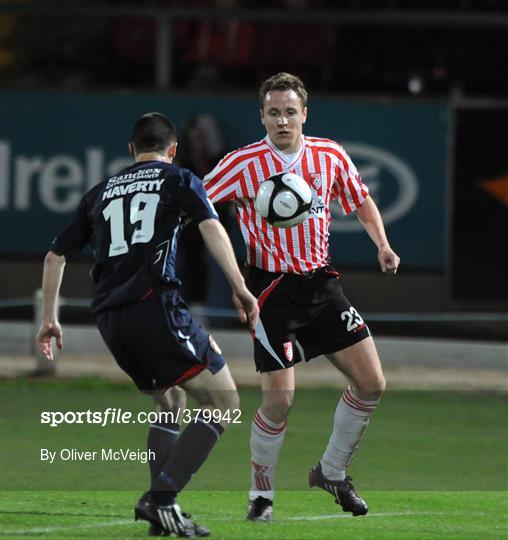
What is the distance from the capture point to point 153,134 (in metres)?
7.67

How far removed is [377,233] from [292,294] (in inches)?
26.1

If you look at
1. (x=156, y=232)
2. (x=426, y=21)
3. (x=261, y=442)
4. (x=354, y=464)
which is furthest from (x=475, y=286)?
(x=156, y=232)

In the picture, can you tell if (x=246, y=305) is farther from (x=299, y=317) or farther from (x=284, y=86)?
(x=284, y=86)

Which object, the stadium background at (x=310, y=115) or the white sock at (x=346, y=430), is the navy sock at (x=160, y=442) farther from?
the stadium background at (x=310, y=115)

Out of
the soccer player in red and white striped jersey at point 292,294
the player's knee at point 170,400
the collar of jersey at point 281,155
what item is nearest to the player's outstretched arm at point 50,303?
the player's knee at point 170,400

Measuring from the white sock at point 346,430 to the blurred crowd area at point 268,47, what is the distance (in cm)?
872

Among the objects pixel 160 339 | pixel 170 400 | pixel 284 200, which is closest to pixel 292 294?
pixel 284 200

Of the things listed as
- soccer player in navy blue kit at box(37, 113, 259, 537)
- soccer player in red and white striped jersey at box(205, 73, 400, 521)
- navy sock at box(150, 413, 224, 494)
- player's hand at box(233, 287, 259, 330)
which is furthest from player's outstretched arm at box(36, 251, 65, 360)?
soccer player in red and white striped jersey at box(205, 73, 400, 521)

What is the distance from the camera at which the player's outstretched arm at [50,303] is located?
7520 mm

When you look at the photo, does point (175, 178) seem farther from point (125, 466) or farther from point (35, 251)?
point (35, 251)

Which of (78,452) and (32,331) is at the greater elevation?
(78,452)

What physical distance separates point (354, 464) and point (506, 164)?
24.2 feet

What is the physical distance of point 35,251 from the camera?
17359 mm

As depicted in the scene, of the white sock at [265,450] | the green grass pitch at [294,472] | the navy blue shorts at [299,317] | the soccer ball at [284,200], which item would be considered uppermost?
the soccer ball at [284,200]
